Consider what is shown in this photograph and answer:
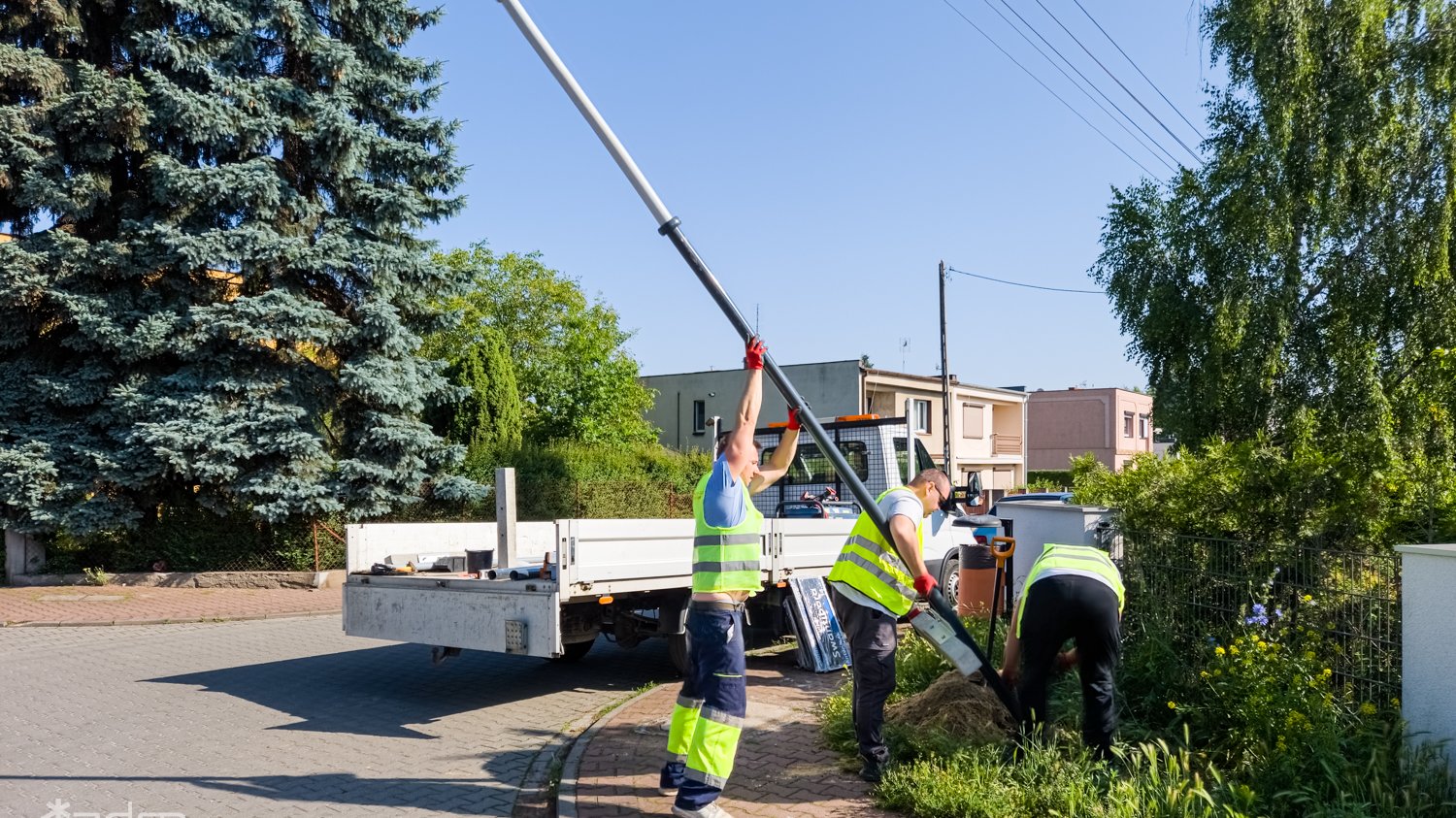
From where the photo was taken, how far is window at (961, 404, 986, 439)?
48062 millimetres

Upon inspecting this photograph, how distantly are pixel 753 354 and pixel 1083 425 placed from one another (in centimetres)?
6049

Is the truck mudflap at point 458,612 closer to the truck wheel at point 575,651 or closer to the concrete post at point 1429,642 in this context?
the truck wheel at point 575,651

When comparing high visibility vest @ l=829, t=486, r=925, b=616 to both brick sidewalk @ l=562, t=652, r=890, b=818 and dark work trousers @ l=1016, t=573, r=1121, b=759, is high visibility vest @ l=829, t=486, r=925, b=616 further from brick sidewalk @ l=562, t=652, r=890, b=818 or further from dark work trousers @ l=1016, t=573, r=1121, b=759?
brick sidewalk @ l=562, t=652, r=890, b=818

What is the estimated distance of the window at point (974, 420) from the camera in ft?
158

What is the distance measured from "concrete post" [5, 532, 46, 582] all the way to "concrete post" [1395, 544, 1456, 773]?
58.9ft

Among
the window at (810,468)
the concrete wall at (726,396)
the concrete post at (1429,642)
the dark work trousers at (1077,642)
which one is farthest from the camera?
the concrete wall at (726,396)

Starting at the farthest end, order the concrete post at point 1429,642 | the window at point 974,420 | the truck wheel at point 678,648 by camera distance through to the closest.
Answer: the window at point 974,420 < the truck wheel at point 678,648 < the concrete post at point 1429,642

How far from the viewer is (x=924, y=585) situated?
5195mm

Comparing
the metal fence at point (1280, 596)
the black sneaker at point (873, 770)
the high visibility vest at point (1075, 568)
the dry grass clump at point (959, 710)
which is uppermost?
the high visibility vest at point (1075, 568)

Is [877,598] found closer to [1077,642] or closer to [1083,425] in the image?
[1077,642]

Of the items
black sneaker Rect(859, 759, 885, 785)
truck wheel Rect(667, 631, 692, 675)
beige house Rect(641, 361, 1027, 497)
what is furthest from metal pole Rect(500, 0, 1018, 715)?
beige house Rect(641, 361, 1027, 497)

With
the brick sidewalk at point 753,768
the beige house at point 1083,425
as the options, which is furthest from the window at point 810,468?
the beige house at point 1083,425

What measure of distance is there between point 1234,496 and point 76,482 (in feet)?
50.8

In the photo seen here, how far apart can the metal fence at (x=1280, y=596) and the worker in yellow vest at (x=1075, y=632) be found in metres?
1.00
